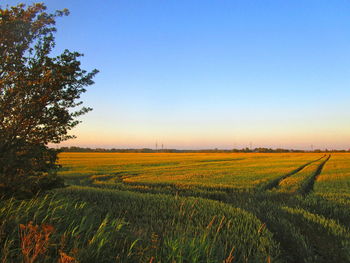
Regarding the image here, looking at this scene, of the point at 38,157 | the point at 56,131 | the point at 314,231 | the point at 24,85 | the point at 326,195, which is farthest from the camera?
the point at 326,195

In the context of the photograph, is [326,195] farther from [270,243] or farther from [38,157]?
[38,157]

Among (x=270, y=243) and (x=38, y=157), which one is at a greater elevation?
(x=38, y=157)

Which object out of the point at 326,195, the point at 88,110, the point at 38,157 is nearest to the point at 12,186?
the point at 38,157

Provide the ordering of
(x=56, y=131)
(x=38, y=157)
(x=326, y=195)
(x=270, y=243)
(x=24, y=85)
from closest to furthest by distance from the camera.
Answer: (x=270, y=243)
(x=24, y=85)
(x=38, y=157)
(x=56, y=131)
(x=326, y=195)

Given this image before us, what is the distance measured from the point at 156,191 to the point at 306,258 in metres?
10.8

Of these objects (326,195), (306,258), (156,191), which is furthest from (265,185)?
(306,258)

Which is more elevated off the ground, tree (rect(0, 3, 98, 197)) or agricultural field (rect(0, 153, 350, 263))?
tree (rect(0, 3, 98, 197))

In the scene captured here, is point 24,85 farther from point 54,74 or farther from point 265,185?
point 265,185

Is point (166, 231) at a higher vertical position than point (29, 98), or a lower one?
lower

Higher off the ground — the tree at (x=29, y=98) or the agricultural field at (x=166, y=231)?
the tree at (x=29, y=98)

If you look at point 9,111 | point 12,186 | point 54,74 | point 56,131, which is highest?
point 54,74

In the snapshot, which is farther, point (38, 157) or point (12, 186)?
point (38, 157)

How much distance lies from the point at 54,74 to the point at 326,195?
14.6 meters

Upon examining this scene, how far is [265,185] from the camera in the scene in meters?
17.5
